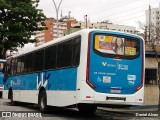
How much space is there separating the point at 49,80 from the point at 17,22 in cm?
2910

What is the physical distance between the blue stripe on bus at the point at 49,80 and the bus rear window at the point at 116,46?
4.01ft

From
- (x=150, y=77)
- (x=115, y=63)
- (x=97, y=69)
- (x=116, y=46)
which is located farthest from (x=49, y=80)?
(x=150, y=77)

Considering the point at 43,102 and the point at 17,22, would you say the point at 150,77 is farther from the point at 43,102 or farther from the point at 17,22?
the point at 17,22

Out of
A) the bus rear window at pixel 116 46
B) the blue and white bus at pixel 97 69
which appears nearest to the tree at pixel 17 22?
the blue and white bus at pixel 97 69

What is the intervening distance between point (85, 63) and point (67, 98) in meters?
1.76

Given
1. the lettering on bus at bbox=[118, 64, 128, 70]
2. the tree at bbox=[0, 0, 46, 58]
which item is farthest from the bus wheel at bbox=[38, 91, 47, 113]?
the tree at bbox=[0, 0, 46, 58]

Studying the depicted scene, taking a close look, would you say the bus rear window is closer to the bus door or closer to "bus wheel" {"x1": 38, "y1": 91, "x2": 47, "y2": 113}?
the bus door

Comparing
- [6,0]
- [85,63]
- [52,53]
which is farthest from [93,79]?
[6,0]

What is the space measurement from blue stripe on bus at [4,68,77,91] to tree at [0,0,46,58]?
836 inches

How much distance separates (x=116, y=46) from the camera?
47.3ft

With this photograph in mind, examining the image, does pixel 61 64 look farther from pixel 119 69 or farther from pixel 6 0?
pixel 6 0

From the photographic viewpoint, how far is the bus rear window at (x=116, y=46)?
14141 millimetres

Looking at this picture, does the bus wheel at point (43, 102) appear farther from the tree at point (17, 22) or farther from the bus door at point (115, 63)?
the tree at point (17, 22)

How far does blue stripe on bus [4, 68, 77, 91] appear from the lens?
14570 millimetres
